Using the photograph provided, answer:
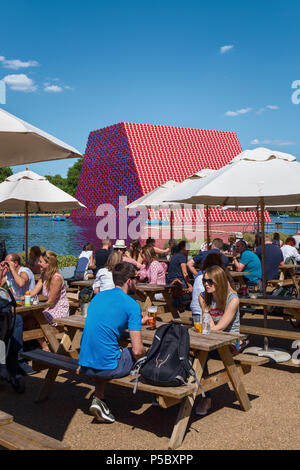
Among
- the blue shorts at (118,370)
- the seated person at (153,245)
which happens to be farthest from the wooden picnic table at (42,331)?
the seated person at (153,245)

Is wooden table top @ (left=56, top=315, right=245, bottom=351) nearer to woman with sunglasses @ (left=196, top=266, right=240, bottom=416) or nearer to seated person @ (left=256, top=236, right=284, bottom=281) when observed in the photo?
woman with sunglasses @ (left=196, top=266, right=240, bottom=416)

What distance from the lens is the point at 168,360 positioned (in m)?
3.39

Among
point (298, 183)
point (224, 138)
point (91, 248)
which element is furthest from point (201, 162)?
point (298, 183)

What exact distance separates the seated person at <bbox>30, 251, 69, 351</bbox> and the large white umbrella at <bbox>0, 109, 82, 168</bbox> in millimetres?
1611

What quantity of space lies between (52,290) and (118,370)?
6.91 feet

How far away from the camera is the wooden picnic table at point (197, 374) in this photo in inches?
132

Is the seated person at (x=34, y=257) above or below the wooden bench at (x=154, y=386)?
above

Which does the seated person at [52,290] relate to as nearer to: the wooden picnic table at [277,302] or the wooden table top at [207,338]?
the wooden table top at [207,338]

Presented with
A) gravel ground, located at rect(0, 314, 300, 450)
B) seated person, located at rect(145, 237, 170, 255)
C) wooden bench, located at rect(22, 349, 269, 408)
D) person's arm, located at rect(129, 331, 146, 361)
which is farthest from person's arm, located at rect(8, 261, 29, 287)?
seated person, located at rect(145, 237, 170, 255)

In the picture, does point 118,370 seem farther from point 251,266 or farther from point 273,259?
point 273,259

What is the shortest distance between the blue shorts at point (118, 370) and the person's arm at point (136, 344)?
0.06m

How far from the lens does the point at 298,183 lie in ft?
16.3

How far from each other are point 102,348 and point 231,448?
1.16m

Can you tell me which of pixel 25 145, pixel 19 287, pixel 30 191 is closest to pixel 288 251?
pixel 30 191
